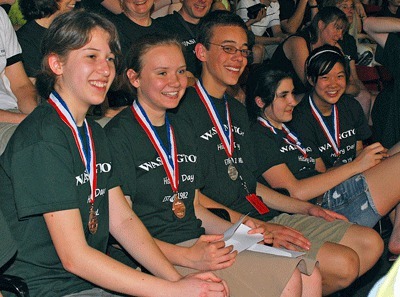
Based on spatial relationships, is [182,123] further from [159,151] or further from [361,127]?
[361,127]

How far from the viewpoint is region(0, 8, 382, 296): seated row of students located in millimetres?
2486

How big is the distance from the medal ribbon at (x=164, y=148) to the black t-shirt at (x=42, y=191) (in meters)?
0.51

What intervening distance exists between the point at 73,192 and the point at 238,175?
1374mm

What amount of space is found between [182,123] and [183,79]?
0.71 feet

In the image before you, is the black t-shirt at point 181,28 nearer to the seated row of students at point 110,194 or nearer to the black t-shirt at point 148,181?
the seated row of students at point 110,194

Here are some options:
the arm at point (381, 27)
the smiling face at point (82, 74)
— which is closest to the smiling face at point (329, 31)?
the arm at point (381, 27)

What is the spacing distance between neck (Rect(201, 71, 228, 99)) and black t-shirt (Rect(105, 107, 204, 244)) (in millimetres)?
657

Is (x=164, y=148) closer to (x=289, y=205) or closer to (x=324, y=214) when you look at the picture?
(x=289, y=205)

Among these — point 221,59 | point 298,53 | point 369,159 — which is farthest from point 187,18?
point 369,159

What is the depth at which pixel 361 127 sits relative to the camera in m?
4.84

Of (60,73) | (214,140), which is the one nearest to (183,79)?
(214,140)

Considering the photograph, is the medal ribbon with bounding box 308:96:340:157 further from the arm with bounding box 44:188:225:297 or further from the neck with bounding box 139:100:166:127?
the arm with bounding box 44:188:225:297

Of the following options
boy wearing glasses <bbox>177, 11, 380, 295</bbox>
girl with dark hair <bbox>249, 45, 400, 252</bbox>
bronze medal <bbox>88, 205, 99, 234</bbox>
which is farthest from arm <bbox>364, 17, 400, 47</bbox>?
bronze medal <bbox>88, 205, 99, 234</bbox>

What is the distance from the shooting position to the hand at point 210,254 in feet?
9.64
